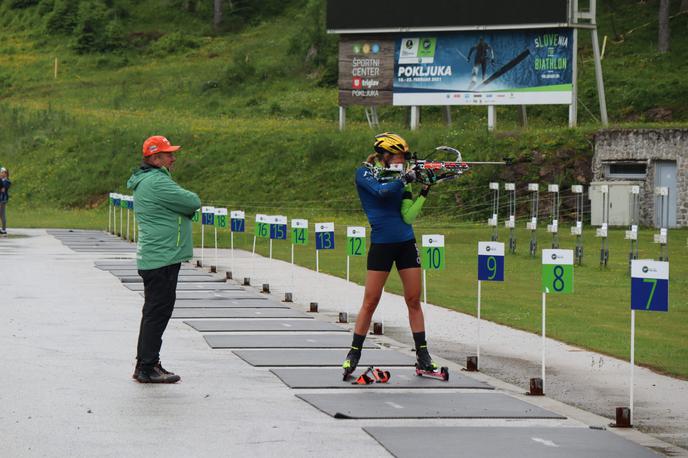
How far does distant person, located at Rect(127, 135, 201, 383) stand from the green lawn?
503 cm

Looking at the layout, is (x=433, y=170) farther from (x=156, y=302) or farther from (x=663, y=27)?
(x=663, y=27)

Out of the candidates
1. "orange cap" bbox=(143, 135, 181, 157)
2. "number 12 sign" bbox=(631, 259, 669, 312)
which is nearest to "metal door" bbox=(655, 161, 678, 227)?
"orange cap" bbox=(143, 135, 181, 157)

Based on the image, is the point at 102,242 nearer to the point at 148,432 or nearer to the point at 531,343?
the point at 531,343

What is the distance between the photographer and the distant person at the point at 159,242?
540 inches

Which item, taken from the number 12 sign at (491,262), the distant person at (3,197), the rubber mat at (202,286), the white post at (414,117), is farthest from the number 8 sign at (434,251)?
the white post at (414,117)

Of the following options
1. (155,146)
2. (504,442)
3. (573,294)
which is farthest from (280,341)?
(573,294)

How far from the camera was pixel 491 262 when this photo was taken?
15914 millimetres

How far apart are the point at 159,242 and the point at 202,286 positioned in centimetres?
1238

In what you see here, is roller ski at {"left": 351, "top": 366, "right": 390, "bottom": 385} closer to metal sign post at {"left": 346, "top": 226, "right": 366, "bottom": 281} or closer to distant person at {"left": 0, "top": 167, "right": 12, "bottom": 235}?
metal sign post at {"left": 346, "top": 226, "right": 366, "bottom": 281}

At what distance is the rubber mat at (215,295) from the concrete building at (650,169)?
23683 mm

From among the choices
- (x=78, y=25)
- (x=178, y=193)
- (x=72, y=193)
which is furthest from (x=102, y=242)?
(x=78, y=25)

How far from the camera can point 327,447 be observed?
33.7 feet

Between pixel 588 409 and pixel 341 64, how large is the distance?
4224cm

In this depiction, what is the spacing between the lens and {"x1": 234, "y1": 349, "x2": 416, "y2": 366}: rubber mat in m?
15.2
